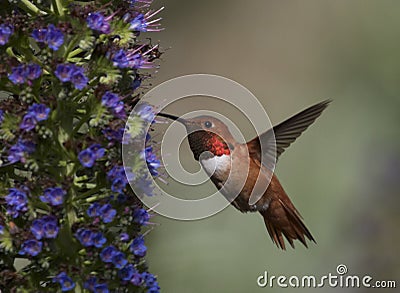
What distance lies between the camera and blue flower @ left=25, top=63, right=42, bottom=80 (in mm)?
3162

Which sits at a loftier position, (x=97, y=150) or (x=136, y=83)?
(x=136, y=83)

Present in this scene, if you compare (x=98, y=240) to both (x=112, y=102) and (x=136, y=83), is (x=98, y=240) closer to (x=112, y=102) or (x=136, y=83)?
(x=112, y=102)

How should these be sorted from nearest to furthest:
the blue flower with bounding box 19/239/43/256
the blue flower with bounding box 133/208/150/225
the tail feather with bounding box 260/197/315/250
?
1. the blue flower with bounding box 19/239/43/256
2. the blue flower with bounding box 133/208/150/225
3. the tail feather with bounding box 260/197/315/250

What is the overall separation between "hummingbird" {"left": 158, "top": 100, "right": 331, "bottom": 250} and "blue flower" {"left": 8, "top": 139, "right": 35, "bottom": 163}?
45.0 inches

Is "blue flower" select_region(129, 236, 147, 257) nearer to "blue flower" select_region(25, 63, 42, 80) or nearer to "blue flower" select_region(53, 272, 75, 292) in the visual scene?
"blue flower" select_region(53, 272, 75, 292)

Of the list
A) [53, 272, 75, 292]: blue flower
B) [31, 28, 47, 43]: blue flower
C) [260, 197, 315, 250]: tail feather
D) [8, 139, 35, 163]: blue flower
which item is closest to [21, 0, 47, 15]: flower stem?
[31, 28, 47, 43]: blue flower

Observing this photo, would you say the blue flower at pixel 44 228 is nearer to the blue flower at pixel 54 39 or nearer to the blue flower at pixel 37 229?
the blue flower at pixel 37 229

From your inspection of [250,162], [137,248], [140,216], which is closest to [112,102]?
[140,216]

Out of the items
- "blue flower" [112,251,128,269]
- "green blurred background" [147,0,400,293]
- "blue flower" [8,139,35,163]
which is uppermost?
"green blurred background" [147,0,400,293]

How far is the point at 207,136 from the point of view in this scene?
4281mm

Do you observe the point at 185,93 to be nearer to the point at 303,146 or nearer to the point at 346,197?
the point at 346,197

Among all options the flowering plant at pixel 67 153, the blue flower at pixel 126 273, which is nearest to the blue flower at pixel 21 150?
the flowering plant at pixel 67 153

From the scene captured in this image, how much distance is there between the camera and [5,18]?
326 centimetres

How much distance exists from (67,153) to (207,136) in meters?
1.20
